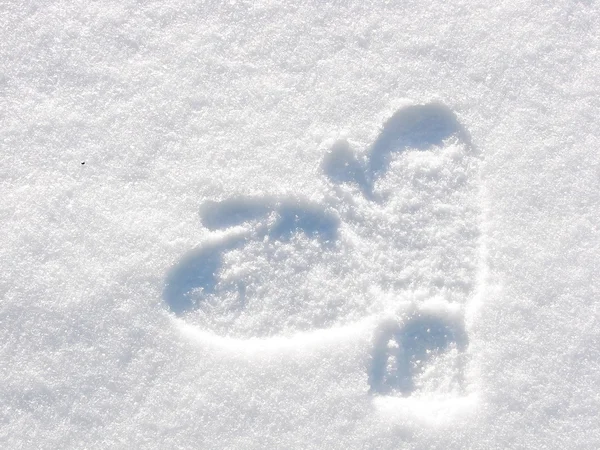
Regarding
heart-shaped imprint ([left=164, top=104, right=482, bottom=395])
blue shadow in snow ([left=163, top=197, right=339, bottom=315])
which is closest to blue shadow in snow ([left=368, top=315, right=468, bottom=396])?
heart-shaped imprint ([left=164, top=104, right=482, bottom=395])

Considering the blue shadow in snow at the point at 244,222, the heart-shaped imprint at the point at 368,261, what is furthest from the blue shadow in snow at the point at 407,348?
the blue shadow in snow at the point at 244,222

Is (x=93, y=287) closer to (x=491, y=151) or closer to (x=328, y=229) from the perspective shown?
(x=328, y=229)

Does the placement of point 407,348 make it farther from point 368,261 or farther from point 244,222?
point 244,222

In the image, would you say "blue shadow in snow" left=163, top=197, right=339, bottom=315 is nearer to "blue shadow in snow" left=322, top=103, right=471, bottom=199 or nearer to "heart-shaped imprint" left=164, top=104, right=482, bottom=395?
"heart-shaped imprint" left=164, top=104, right=482, bottom=395

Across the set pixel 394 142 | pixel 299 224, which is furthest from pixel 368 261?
pixel 394 142

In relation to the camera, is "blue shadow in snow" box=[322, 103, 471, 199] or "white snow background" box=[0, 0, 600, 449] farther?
"blue shadow in snow" box=[322, 103, 471, 199]

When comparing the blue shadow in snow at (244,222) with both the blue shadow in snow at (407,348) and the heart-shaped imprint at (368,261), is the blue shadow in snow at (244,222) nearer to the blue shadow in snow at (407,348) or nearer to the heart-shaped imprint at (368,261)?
the heart-shaped imprint at (368,261)

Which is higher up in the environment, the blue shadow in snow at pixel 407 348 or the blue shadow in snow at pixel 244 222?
the blue shadow in snow at pixel 244 222
